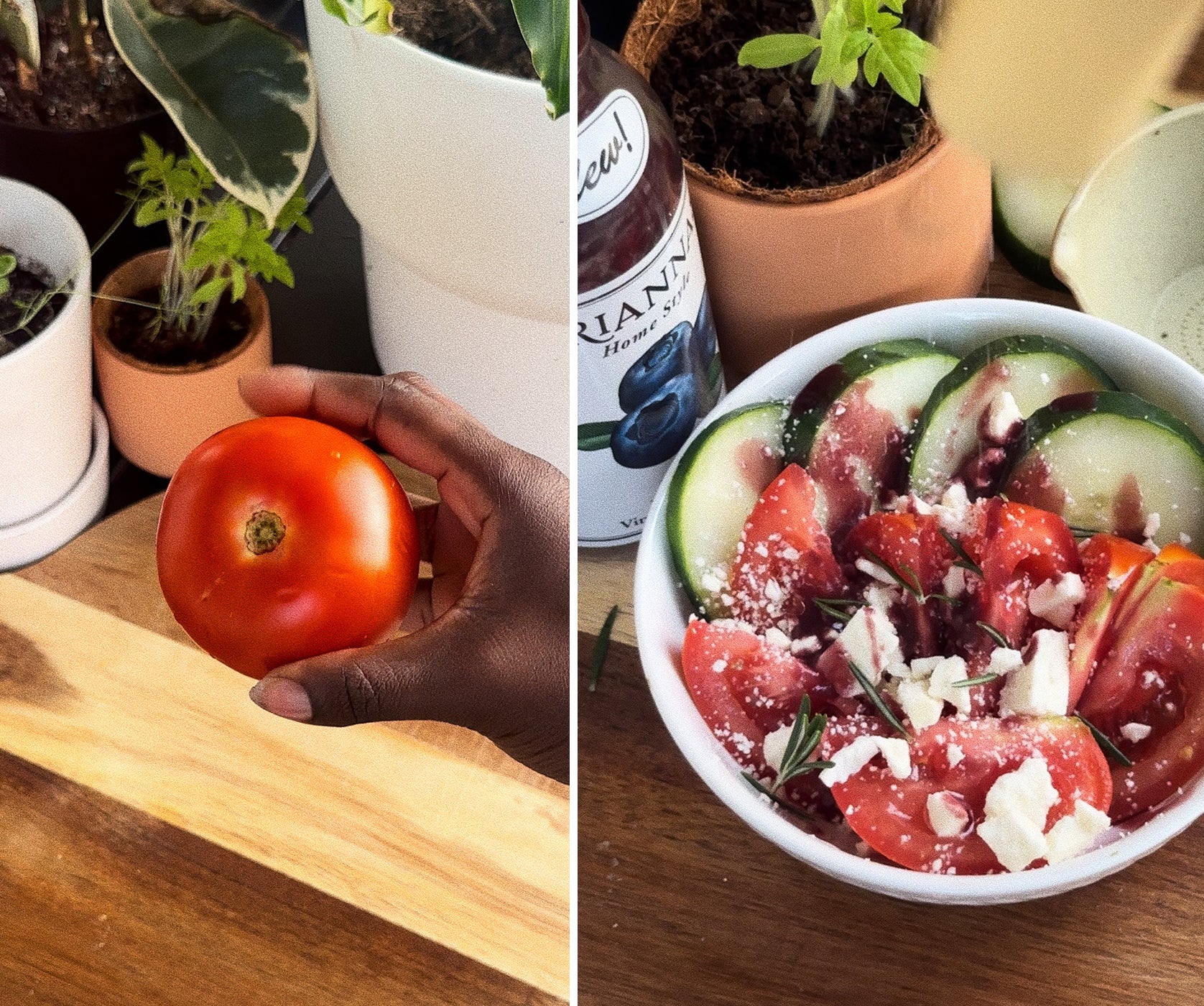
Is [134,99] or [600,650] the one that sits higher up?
[134,99]

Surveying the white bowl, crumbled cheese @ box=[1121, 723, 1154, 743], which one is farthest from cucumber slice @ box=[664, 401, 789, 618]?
crumbled cheese @ box=[1121, 723, 1154, 743]

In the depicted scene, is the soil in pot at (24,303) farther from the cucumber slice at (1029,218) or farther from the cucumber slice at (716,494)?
the cucumber slice at (1029,218)

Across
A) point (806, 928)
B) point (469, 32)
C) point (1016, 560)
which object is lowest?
point (806, 928)

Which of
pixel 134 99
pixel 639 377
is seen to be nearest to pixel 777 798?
pixel 639 377

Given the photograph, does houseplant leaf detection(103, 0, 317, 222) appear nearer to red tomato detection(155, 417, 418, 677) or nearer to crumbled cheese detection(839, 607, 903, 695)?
red tomato detection(155, 417, 418, 677)

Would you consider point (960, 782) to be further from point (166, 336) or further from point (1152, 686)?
point (166, 336)

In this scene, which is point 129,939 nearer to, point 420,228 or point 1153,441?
point 420,228

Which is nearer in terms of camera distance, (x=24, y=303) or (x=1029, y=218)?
(x=24, y=303)
